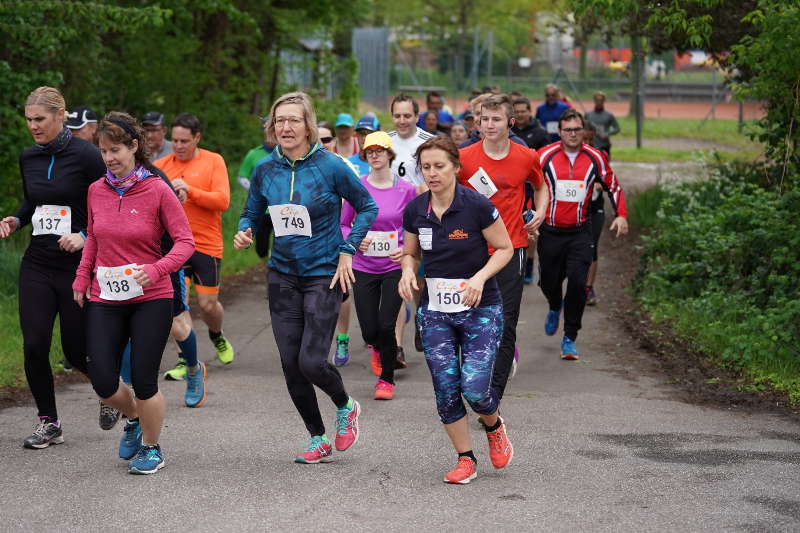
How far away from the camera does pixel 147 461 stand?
6328mm

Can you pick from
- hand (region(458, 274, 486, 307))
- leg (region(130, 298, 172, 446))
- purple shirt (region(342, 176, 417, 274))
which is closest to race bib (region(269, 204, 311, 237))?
leg (region(130, 298, 172, 446))

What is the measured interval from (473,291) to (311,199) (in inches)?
41.0

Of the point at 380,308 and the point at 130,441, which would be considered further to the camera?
the point at 380,308

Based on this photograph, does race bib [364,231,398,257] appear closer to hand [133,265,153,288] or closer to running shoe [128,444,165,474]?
running shoe [128,444,165,474]

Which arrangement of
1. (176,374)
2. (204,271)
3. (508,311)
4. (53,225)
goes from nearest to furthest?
(53,225)
(508,311)
(204,271)
(176,374)

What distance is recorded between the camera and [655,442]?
709 centimetres

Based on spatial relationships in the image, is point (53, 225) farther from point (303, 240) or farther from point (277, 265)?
point (303, 240)

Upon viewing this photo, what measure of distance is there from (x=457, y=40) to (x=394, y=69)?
12.5ft

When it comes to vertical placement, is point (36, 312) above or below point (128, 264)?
below

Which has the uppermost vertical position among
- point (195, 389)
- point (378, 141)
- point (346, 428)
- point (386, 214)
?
point (378, 141)

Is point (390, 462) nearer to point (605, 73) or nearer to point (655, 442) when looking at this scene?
point (655, 442)

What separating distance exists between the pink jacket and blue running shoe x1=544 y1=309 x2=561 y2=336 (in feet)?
16.3

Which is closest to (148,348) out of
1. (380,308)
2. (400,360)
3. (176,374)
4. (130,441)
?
(130,441)

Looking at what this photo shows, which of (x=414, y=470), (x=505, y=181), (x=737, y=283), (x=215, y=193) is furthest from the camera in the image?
(x=737, y=283)
